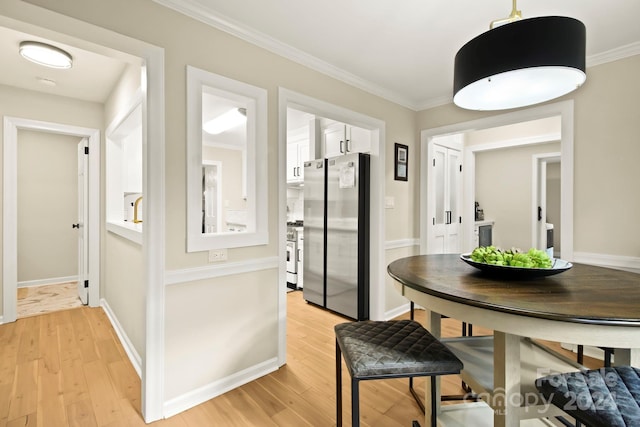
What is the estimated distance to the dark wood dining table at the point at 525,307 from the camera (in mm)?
912

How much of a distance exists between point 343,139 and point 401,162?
761 mm

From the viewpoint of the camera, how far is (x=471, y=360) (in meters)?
1.52

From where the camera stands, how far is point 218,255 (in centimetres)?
198

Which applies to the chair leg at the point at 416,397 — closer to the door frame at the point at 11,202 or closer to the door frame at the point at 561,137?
the door frame at the point at 561,137

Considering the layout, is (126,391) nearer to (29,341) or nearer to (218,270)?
(218,270)

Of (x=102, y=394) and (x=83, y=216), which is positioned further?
(x=83, y=216)

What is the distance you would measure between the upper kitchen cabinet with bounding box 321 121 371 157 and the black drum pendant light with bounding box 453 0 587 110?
6.43 ft

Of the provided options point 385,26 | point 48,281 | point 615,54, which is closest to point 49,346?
point 48,281

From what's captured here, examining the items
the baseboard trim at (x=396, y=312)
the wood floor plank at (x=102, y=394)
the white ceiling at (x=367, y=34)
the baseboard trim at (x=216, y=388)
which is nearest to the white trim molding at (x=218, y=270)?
the baseboard trim at (x=216, y=388)

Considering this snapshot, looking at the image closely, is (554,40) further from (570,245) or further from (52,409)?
(52,409)

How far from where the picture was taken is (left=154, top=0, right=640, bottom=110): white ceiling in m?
1.85

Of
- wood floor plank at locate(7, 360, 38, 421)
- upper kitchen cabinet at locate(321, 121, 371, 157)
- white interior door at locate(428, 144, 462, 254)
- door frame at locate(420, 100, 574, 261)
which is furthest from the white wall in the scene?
white interior door at locate(428, 144, 462, 254)

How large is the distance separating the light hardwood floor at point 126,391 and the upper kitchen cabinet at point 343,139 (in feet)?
6.92

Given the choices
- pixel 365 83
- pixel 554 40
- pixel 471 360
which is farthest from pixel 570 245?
pixel 365 83
